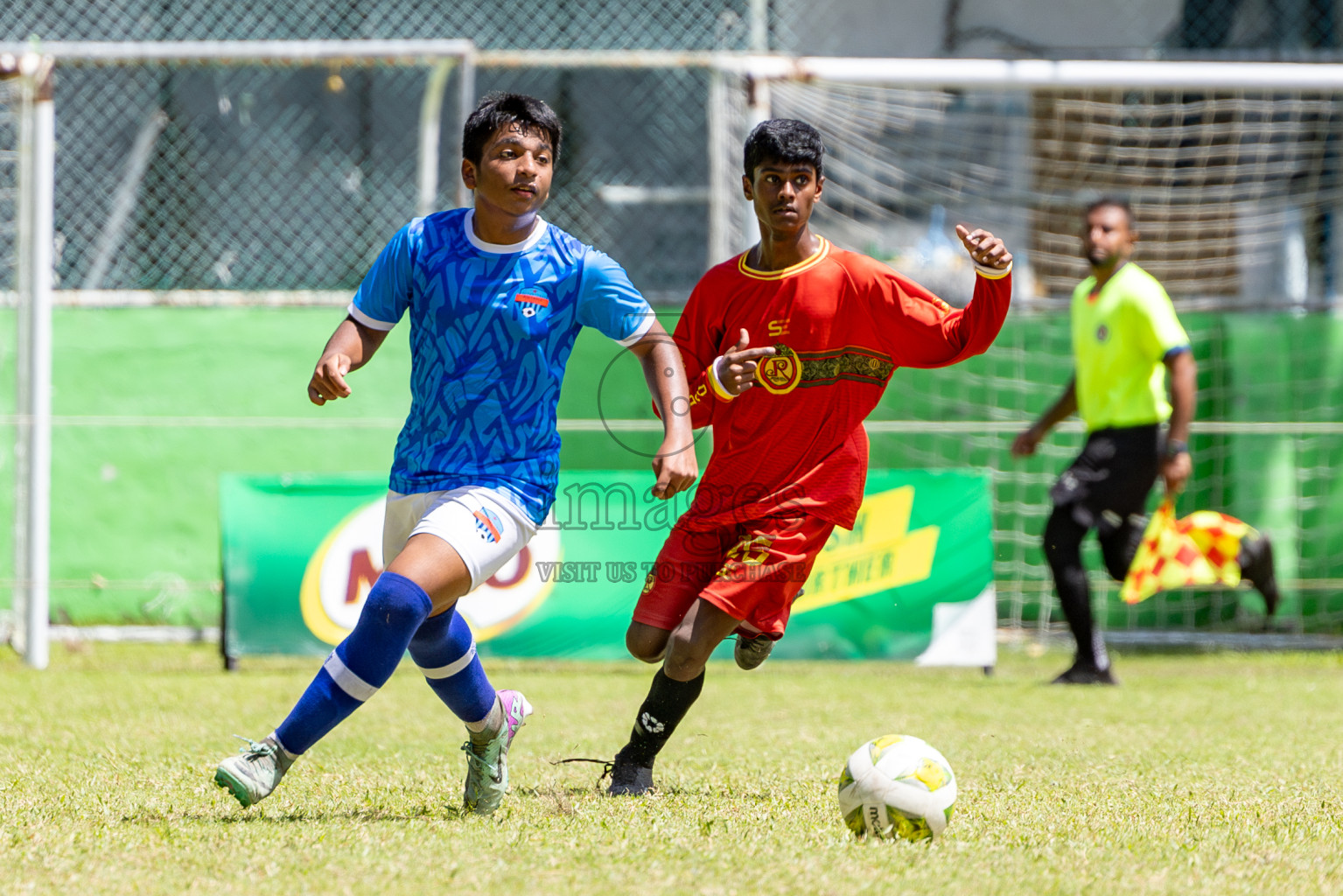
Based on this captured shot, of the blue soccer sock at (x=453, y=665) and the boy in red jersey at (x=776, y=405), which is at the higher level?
the boy in red jersey at (x=776, y=405)

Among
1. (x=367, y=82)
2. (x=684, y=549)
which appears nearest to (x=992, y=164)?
(x=367, y=82)

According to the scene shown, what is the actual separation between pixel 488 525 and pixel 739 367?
0.82m

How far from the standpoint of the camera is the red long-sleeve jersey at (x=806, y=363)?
13.5ft

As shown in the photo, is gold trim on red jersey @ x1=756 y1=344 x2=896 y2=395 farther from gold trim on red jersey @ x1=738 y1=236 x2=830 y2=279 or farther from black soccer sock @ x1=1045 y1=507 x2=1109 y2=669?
black soccer sock @ x1=1045 y1=507 x2=1109 y2=669

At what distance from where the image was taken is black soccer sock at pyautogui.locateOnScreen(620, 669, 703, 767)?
13.3ft

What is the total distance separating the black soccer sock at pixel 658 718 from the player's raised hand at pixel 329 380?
50.1 inches

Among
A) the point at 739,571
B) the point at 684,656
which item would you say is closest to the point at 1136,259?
the point at 739,571

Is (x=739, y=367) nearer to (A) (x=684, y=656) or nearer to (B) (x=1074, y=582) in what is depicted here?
(A) (x=684, y=656)

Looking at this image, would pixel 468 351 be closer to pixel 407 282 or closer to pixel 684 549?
pixel 407 282

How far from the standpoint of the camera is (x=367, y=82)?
1043 cm

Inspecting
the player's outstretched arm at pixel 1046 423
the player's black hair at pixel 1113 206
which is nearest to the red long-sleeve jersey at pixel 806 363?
the player's outstretched arm at pixel 1046 423

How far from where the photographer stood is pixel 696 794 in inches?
154

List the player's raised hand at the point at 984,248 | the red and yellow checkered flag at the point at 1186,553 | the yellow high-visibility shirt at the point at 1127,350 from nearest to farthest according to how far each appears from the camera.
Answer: the player's raised hand at the point at 984,248 < the yellow high-visibility shirt at the point at 1127,350 < the red and yellow checkered flag at the point at 1186,553

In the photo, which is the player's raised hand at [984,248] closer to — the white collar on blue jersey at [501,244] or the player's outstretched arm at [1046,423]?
the white collar on blue jersey at [501,244]
